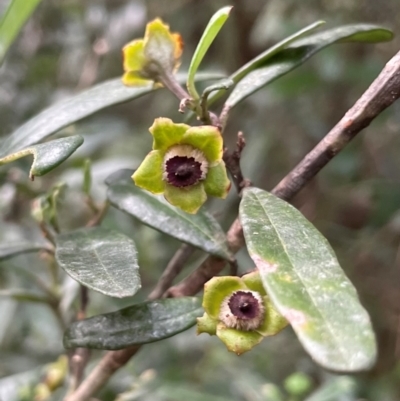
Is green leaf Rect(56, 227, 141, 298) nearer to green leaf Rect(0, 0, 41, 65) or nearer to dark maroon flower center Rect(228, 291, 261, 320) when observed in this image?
dark maroon flower center Rect(228, 291, 261, 320)

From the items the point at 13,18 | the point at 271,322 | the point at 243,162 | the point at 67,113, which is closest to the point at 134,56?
the point at 67,113

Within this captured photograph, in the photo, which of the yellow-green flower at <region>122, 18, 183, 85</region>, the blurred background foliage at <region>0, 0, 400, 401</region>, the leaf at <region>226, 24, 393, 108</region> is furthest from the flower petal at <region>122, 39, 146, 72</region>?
the blurred background foliage at <region>0, 0, 400, 401</region>

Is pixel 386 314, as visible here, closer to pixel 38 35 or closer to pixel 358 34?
pixel 358 34

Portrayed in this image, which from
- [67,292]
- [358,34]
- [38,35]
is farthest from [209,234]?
[38,35]

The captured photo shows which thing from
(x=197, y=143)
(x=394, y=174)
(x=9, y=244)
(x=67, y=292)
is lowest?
(x=394, y=174)

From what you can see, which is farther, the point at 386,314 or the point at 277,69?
the point at 386,314

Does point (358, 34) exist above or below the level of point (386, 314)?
above

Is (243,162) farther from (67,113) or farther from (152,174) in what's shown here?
(152,174)

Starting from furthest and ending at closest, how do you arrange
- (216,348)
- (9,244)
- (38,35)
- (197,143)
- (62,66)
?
(62,66) → (38,35) → (216,348) → (9,244) → (197,143)
